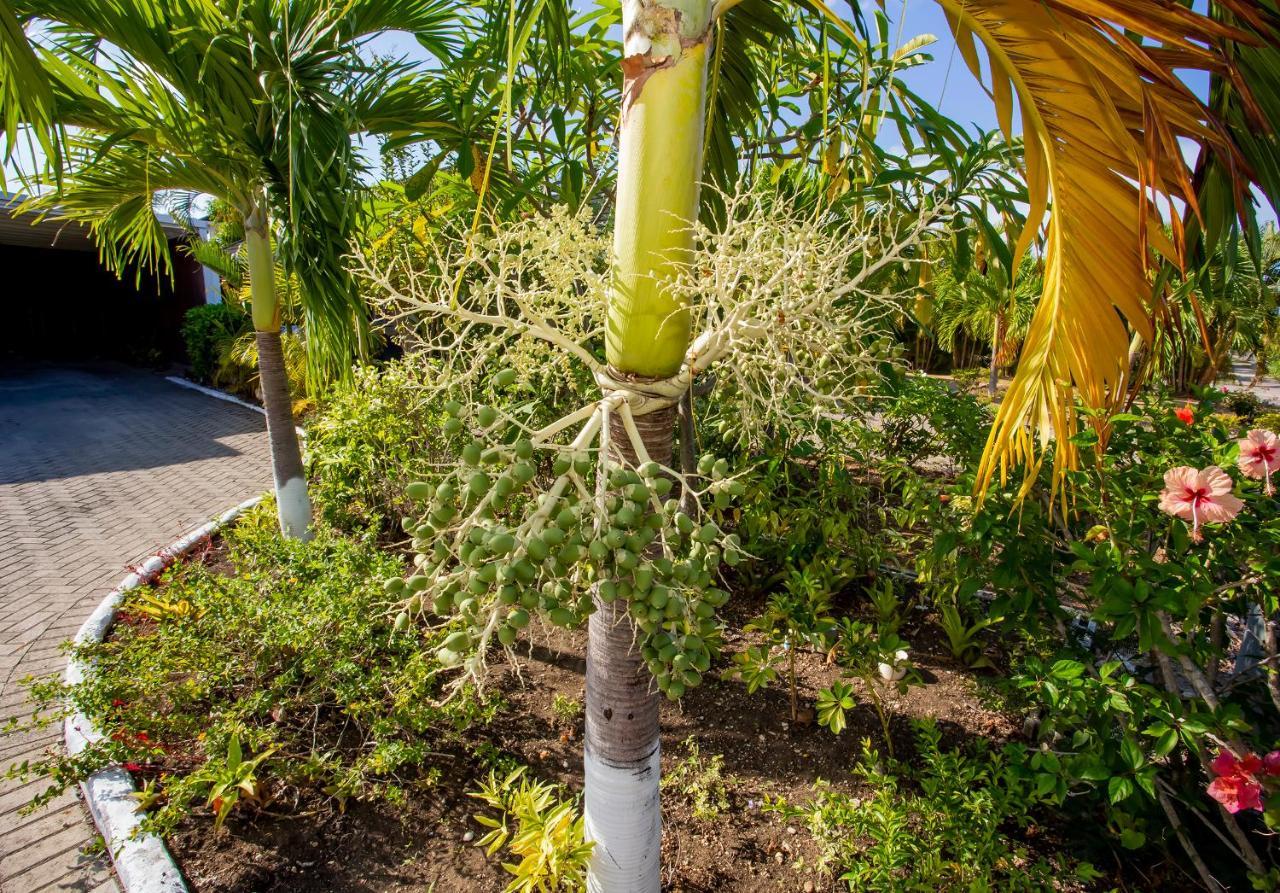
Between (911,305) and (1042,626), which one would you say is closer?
(1042,626)

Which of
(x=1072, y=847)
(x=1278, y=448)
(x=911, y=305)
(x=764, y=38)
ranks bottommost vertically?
(x=1072, y=847)

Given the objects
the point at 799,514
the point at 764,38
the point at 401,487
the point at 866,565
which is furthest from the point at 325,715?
the point at 764,38

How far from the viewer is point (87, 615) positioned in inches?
180

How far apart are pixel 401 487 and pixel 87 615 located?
232 centimetres

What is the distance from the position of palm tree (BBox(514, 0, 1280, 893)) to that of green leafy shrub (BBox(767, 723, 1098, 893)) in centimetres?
87

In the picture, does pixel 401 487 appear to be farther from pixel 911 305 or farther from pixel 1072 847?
pixel 1072 847

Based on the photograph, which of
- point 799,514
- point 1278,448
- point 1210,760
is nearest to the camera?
point 1278,448

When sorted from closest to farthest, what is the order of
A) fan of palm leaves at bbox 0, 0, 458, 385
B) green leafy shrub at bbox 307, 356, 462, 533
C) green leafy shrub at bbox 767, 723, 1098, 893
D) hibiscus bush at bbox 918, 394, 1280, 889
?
1. hibiscus bush at bbox 918, 394, 1280, 889
2. green leafy shrub at bbox 767, 723, 1098, 893
3. fan of palm leaves at bbox 0, 0, 458, 385
4. green leafy shrub at bbox 307, 356, 462, 533

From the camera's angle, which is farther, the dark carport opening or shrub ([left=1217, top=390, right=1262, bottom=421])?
the dark carport opening

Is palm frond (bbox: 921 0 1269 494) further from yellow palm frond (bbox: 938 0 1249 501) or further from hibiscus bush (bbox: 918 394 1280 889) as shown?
hibiscus bush (bbox: 918 394 1280 889)

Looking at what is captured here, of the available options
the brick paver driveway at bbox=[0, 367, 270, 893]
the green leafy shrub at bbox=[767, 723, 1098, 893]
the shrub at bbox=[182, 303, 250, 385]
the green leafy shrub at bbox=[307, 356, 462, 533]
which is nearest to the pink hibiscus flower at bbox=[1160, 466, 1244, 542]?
the green leafy shrub at bbox=[767, 723, 1098, 893]

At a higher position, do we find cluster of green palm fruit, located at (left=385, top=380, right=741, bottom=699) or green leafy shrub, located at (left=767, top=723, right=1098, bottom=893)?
cluster of green palm fruit, located at (left=385, top=380, right=741, bottom=699)

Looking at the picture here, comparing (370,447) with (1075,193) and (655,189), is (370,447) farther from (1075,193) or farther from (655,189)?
(1075,193)

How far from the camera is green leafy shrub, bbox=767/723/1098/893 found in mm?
2053
